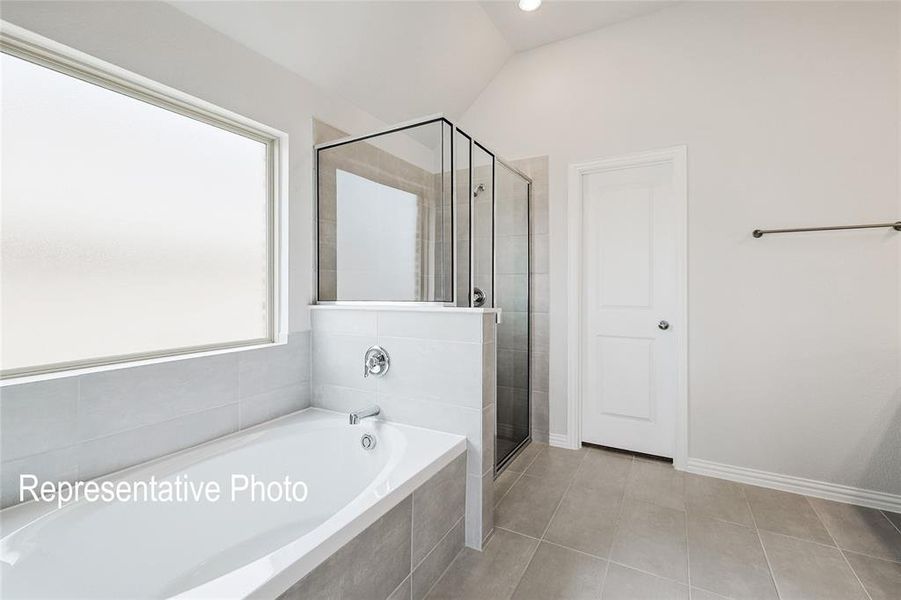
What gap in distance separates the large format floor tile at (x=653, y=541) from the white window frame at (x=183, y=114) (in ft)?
6.21

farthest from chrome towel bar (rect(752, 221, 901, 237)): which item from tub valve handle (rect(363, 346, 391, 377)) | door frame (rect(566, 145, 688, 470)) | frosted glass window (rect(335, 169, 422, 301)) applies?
tub valve handle (rect(363, 346, 391, 377))

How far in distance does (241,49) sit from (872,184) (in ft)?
10.4

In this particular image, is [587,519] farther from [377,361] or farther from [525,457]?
[377,361]

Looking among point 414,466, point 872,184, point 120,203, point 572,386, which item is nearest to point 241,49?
point 120,203

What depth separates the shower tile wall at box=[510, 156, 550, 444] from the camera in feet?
9.37

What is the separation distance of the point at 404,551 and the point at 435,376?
27.3 inches

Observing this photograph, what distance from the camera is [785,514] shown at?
1.98 metres

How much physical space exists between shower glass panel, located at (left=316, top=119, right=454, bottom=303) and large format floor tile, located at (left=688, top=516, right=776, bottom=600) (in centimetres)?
152

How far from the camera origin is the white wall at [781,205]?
80.0 inches

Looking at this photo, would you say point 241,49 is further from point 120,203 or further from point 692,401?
point 692,401

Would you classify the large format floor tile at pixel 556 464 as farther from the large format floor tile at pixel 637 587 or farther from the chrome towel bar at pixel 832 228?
the chrome towel bar at pixel 832 228

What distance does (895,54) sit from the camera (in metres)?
2.00

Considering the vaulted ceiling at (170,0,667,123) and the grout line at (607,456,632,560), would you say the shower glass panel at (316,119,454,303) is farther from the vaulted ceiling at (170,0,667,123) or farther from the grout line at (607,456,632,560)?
the grout line at (607,456,632,560)

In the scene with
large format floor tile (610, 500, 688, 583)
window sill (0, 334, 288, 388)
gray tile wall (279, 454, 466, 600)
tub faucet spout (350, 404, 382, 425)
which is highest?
window sill (0, 334, 288, 388)
